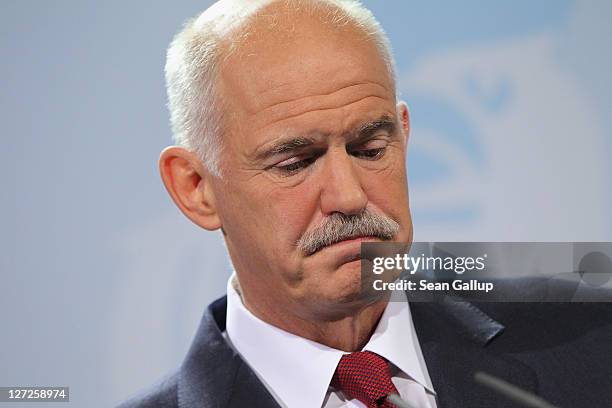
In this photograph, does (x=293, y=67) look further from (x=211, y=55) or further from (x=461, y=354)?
(x=461, y=354)

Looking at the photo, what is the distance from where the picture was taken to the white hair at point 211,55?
1.74m

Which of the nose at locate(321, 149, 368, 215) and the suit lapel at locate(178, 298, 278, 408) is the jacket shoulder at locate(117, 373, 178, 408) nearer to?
the suit lapel at locate(178, 298, 278, 408)

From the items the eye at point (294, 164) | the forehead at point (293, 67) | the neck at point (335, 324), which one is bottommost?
the neck at point (335, 324)

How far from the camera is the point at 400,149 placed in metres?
1.74

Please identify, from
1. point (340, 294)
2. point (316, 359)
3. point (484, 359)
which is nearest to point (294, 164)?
point (340, 294)

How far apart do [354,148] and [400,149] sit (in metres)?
0.11

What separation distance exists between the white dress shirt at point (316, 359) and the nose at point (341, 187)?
10.5 inches

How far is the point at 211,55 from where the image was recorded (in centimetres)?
177

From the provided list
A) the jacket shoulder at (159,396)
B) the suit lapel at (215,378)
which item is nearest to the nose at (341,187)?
the suit lapel at (215,378)

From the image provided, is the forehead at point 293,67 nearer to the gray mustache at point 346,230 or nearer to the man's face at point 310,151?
the man's face at point 310,151

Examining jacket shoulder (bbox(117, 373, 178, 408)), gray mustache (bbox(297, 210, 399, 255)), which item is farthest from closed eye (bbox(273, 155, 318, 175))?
jacket shoulder (bbox(117, 373, 178, 408))

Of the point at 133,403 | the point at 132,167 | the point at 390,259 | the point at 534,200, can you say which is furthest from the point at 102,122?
the point at 534,200

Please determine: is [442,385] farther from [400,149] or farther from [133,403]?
[133,403]

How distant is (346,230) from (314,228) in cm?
5
